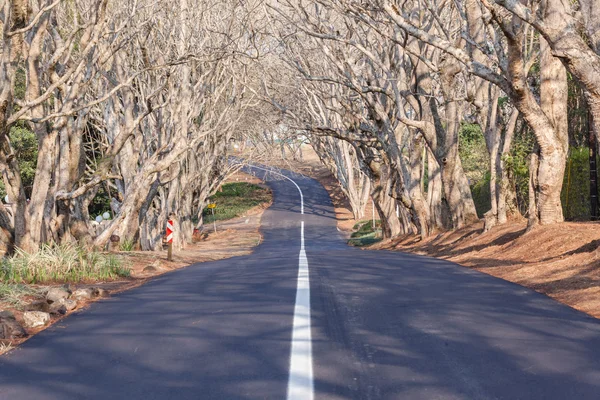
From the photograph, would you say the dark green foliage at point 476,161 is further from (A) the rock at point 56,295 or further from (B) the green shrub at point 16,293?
(A) the rock at point 56,295

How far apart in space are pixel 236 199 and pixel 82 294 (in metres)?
69.7

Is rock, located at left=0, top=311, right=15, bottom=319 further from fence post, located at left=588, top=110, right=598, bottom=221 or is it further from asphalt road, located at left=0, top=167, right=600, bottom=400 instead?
fence post, located at left=588, top=110, right=598, bottom=221

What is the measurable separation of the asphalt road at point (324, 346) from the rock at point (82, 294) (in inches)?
17.1

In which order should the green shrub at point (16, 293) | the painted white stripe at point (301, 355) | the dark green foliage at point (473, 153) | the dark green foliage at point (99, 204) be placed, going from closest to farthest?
the painted white stripe at point (301, 355), the green shrub at point (16, 293), the dark green foliage at point (473, 153), the dark green foliage at point (99, 204)

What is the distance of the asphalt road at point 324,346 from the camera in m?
5.48

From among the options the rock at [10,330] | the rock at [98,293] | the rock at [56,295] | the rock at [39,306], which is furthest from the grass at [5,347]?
the rock at [98,293]

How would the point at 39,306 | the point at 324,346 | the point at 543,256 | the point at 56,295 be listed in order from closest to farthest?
1. the point at 324,346
2. the point at 39,306
3. the point at 56,295
4. the point at 543,256

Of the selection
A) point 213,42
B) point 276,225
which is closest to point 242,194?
point 276,225

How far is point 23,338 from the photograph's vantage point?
8.19 m

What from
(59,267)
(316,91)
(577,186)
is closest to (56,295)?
(59,267)

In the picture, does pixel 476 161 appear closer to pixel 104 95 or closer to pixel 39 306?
pixel 104 95

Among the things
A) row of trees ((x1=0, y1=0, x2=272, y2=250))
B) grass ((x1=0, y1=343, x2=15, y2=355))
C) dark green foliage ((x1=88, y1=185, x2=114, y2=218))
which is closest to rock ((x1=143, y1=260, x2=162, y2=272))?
row of trees ((x1=0, y1=0, x2=272, y2=250))

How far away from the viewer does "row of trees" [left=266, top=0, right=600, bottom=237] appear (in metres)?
13.5

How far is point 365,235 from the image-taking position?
47688 mm
